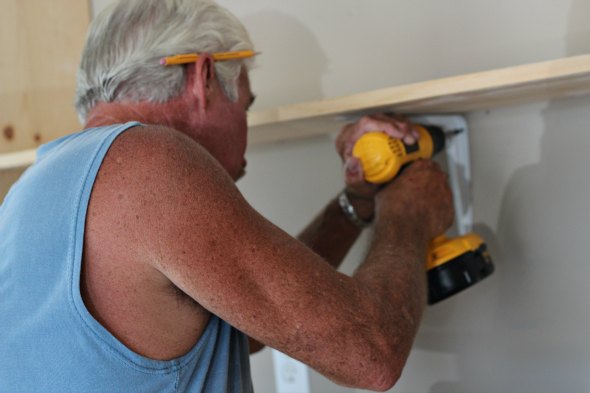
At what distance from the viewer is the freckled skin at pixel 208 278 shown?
681 millimetres

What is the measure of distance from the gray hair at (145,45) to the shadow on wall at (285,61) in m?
0.40

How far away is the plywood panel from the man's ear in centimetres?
72

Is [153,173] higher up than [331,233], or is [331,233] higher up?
[153,173]

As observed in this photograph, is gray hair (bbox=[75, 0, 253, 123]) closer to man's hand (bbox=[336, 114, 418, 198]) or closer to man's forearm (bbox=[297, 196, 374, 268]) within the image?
man's hand (bbox=[336, 114, 418, 198])

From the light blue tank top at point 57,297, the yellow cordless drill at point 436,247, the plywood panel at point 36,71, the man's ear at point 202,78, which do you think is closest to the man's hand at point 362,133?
the yellow cordless drill at point 436,247

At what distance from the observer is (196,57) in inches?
34.5

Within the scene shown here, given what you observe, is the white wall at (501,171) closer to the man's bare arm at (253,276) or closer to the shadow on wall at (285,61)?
the shadow on wall at (285,61)

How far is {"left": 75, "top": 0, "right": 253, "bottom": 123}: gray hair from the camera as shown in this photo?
0.87 m

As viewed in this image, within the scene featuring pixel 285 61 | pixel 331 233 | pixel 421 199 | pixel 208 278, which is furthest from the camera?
pixel 285 61

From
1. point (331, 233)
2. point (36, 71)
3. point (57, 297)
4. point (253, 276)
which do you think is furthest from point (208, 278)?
point (36, 71)

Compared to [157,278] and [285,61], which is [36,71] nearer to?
[285,61]

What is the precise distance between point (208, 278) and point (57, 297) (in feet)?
0.55

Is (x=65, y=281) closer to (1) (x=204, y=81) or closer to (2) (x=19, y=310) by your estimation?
(2) (x=19, y=310)

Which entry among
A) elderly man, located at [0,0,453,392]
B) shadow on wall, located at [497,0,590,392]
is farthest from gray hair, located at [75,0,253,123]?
shadow on wall, located at [497,0,590,392]
